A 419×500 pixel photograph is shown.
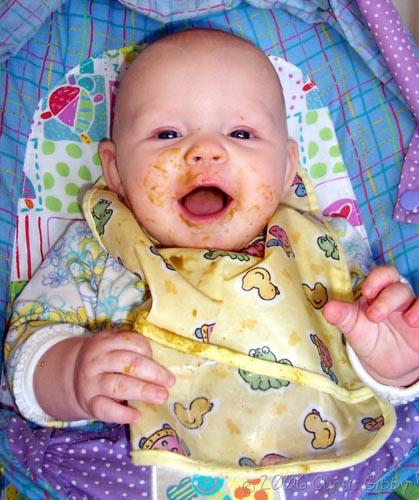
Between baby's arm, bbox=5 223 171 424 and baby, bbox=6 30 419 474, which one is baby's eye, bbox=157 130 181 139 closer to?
baby, bbox=6 30 419 474

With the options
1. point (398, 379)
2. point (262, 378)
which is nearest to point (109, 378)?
point (262, 378)

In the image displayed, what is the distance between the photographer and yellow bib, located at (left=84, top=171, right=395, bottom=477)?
120 cm

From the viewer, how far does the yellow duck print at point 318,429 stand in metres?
1.22

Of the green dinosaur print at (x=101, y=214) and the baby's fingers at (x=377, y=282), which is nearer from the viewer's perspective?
the baby's fingers at (x=377, y=282)

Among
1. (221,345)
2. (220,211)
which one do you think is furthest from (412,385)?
(220,211)

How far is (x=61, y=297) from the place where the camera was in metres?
1.38

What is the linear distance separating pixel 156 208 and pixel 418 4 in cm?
88

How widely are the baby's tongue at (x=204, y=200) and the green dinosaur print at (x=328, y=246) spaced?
7.7 inches

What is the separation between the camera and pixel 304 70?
1.61 metres

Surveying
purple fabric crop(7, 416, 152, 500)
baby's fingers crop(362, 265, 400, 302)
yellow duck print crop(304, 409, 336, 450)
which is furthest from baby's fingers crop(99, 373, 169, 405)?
baby's fingers crop(362, 265, 400, 302)

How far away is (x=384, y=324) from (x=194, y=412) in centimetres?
32

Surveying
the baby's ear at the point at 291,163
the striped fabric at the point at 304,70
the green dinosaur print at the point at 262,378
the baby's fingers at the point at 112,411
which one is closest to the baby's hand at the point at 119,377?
the baby's fingers at the point at 112,411

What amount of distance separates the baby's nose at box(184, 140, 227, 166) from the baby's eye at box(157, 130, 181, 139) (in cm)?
7

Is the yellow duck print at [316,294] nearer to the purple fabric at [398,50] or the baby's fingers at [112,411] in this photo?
the purple fabric at [398,50]
